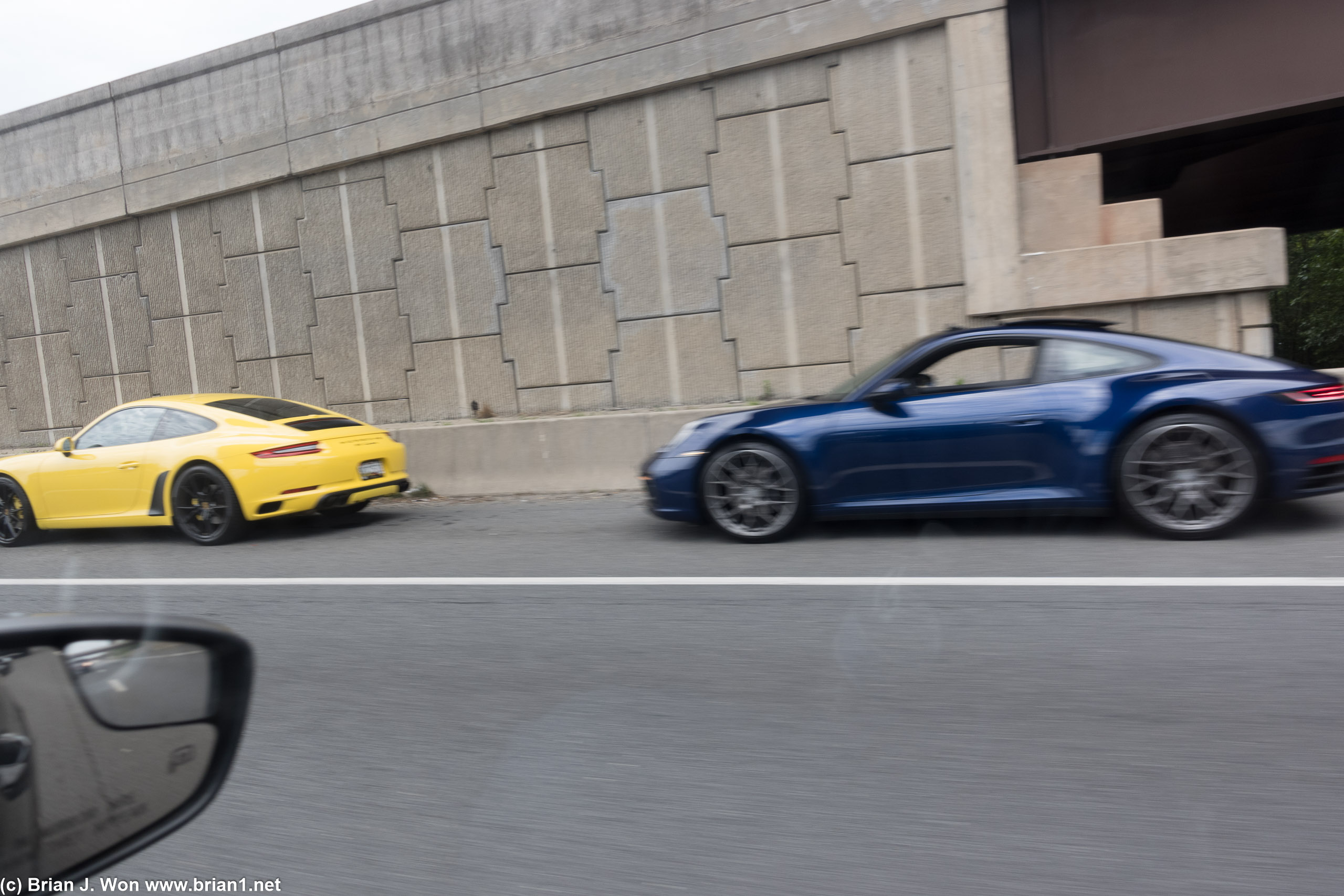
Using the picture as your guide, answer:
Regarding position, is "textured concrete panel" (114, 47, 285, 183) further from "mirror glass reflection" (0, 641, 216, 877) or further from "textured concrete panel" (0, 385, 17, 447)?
"mirror glass reflection" (0, 641, 216, 877)

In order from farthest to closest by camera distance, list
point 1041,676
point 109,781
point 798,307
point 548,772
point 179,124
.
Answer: point 179,124 → point 798,307 → point 1041,676 → point 548,772 → point 109,781

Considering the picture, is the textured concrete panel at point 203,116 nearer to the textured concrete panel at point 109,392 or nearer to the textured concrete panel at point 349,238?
the textured concrete panel at point 349,238

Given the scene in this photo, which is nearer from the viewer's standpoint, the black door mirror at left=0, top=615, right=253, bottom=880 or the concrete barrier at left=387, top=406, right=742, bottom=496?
the black door mirror at left=0, top=615, right=253, bottom=880

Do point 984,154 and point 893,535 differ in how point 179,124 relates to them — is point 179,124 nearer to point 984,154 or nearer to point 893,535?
point 984,154

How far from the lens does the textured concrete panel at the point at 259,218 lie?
13.4m

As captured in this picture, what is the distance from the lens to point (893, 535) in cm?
658

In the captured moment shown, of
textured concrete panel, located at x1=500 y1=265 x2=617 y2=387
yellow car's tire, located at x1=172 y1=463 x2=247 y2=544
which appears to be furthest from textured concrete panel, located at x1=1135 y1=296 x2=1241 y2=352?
yellow car's tire, located at x1=172 y1=463 x2=247 y2=544

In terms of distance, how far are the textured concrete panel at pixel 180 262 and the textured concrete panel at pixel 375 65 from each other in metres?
2.24

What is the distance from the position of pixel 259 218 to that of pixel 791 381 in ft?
26.0

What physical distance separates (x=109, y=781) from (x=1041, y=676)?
10.6 feet

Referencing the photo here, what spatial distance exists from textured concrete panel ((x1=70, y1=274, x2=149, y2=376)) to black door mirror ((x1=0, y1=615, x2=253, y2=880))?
1506cm

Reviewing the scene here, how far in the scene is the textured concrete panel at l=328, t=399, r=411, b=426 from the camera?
12875mm

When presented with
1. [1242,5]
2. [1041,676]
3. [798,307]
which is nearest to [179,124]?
[798,307]

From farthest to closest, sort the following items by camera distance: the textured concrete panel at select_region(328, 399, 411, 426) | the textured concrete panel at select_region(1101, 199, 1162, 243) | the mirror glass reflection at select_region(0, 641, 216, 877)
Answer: the textured concrete panel at select_region(328, 399, 411, 426) → the textured concrete panel at select_region(1101, 199, 1162, 243) → the mirror glass reflection at select_region(0, 641, 216, 877)
